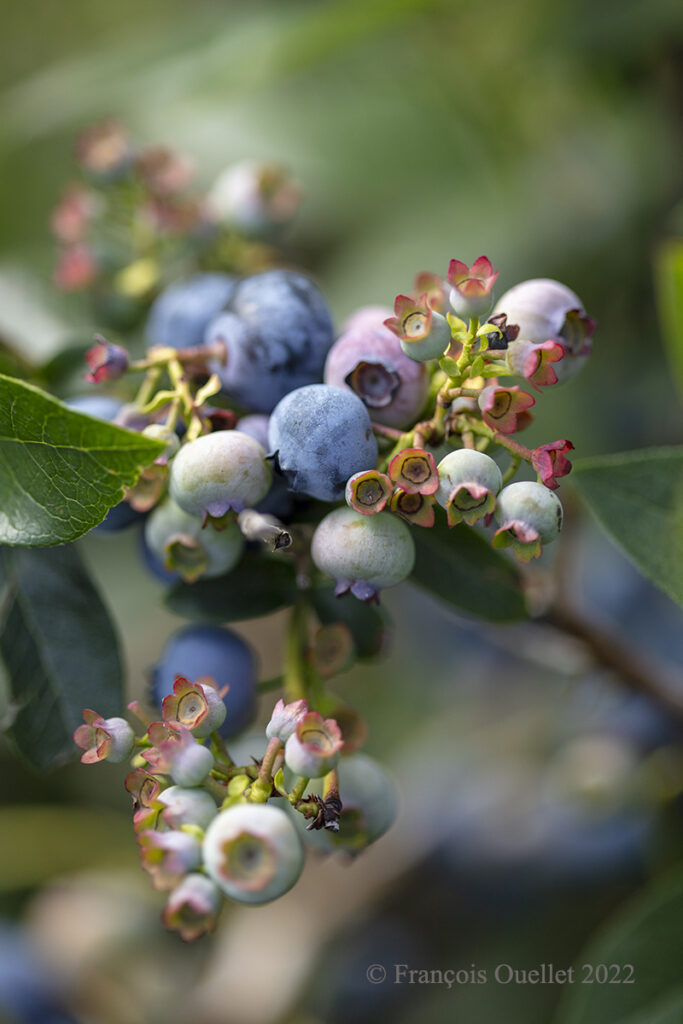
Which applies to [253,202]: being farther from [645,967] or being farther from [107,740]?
[645,967]

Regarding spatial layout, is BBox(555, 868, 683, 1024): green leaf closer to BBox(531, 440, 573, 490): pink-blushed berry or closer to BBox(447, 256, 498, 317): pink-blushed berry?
BBox(531, 440, 573, 490): pink-blushed berry

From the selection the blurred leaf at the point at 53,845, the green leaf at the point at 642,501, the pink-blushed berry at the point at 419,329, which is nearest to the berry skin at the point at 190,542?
the pink-blushed berry at the point at 419,329


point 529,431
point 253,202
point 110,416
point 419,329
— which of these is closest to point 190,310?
point 110,416

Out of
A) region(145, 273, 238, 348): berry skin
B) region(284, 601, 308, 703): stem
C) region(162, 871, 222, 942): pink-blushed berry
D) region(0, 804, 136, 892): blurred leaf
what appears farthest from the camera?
region(0, 804, 136, 892): blurred leaf

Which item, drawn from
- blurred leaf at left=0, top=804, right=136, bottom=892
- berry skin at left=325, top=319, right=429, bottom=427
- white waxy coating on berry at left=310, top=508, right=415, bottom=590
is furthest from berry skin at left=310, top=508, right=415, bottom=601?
blurred leaf at left=0, top=804, right=136, bottom=892

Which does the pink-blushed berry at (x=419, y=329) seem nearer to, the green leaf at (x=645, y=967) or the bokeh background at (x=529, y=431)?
the green leaf at (x=645, y=967)

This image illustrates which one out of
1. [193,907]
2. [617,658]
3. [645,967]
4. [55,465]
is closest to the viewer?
[193,907]
